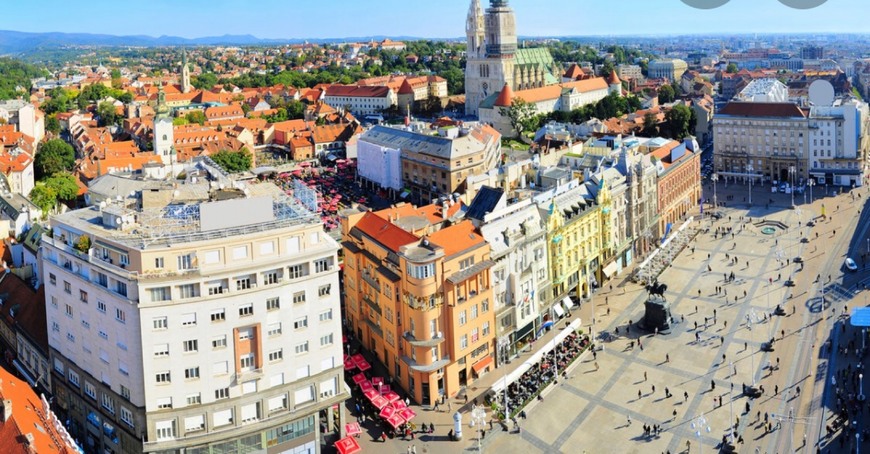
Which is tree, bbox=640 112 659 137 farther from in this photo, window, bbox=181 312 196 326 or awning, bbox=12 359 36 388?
window, bbox=181 312 196 326

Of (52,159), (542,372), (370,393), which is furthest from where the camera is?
(52,159)

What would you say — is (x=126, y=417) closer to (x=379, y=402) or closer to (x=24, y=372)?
(x=379, y=402)

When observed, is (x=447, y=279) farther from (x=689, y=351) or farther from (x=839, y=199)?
(x=839, y=199)

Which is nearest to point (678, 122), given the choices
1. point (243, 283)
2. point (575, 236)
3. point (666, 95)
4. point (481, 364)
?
point (666, 95)

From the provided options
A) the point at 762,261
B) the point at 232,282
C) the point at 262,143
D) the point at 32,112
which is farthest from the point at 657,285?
the point at 32,112

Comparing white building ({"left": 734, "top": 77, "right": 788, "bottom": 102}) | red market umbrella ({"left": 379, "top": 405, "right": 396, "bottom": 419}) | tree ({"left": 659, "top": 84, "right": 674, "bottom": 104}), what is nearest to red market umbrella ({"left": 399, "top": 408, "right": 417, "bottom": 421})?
red market umbrella ({"left": 379, "top": 405, "right": 396, "bottom": 419})

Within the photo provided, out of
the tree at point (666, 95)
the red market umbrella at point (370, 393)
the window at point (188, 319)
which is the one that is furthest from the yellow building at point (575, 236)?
the tree at point (666, 95)

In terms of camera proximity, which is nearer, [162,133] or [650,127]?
[162,133]

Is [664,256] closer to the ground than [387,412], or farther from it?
farther from it
